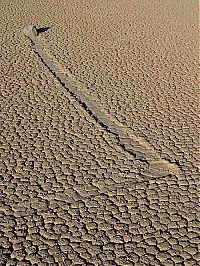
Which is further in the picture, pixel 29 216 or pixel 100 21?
pixel 100 21

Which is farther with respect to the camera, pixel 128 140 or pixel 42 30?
pixel 42 30

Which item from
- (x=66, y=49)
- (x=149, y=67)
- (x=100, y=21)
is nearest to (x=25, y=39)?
(x=66, y=49)

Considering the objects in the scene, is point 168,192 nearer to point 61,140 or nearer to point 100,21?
point 61,140

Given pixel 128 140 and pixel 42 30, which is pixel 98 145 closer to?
pixel 128 140

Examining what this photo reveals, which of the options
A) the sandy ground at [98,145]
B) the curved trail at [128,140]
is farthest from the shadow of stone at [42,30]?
the curved trail at [128,140]

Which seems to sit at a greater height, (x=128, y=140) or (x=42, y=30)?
(x=42, y=30)

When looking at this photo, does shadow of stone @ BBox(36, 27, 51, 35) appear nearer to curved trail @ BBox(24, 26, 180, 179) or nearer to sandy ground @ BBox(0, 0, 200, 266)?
sandy ground @ BBox(0, 0, 200, 266)

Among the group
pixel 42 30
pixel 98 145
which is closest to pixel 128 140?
pixel 98 145
